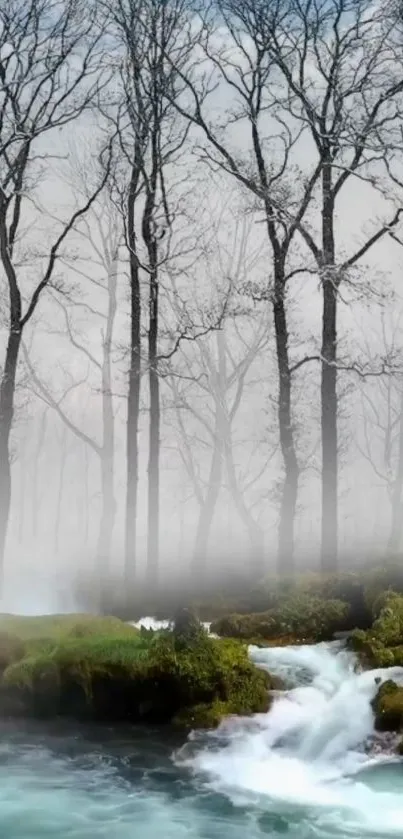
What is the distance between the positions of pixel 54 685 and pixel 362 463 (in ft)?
219

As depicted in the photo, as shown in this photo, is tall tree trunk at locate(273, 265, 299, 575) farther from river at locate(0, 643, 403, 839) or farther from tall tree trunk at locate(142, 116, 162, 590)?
river at locate(0, 643, 403, 839)

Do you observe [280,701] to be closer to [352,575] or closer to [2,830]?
[2,830]

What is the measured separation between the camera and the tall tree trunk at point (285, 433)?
22125 mm

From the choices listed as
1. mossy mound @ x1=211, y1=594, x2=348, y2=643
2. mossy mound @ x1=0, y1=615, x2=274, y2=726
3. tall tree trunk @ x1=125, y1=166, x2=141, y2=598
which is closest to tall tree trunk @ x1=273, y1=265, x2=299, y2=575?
tall tree trunk @ x1=125, y1=166, x2=141, y2=598

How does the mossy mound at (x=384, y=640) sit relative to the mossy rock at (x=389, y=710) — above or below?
above

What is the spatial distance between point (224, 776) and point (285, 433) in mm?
12947

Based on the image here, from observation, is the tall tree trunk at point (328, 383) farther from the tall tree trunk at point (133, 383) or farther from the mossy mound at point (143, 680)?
the mossy mound at point (143, 680)

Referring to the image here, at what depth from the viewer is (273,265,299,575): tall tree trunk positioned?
72.6 ft

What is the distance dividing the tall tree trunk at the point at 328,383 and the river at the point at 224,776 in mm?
9453

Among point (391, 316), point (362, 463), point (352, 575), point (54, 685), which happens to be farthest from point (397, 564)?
point (362, 463)

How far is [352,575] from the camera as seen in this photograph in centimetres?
→ 1711

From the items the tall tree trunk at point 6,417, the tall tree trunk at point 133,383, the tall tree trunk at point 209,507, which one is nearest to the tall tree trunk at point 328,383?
the tall tree trunk at point 133,383

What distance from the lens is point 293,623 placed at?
14.5m

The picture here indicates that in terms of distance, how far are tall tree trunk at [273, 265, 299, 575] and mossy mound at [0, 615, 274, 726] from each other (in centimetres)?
1010
